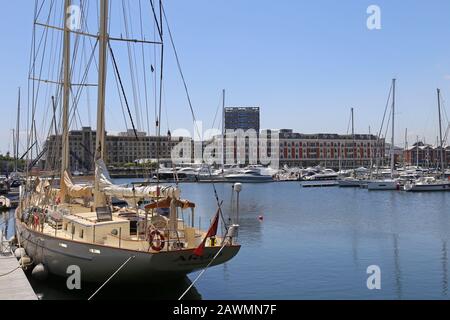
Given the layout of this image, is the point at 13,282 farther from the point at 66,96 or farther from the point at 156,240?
the point at 66,96

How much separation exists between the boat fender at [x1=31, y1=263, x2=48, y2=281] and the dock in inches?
33.1

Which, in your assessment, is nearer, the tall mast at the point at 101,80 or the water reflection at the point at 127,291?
the water reflection at the point at 127,291

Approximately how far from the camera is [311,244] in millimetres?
35719

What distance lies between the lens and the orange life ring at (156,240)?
19266 millimetres

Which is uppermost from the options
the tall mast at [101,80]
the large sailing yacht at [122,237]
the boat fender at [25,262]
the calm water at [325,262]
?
the tall mast at [101,80]

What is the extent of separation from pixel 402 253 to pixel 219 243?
16.0 m

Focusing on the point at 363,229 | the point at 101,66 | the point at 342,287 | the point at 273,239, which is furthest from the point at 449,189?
the point at 101,66

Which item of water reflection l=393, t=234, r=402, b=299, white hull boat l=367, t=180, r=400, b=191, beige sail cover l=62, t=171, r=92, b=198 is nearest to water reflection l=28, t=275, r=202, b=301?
beige sail cover l=62, t=171, r=92, b=198

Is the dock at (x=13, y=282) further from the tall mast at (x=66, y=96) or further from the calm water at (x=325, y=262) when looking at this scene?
the tall mast at (x=66, y=96)

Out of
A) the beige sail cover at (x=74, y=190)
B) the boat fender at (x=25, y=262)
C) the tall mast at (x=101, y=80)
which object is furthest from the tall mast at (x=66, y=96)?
the boat fender at (x=25, y=262)

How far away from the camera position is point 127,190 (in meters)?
22.5

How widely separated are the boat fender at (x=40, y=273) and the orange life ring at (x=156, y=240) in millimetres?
6647

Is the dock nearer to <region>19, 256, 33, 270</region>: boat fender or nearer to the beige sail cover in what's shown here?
<region>19, 256, 33, 270</region>: boat fender
